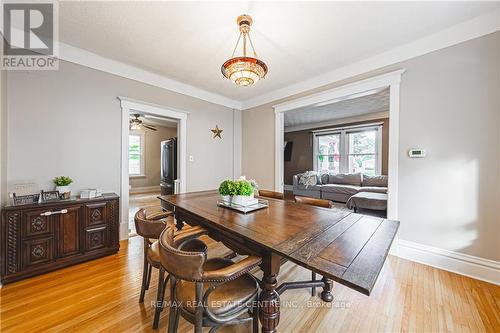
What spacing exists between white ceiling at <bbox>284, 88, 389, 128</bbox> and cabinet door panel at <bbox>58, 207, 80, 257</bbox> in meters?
4.03

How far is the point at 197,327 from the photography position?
954 millimetres

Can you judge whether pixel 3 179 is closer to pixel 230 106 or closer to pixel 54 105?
pixel 54 105

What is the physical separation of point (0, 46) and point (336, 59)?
3.88 m

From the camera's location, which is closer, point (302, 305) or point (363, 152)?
point (302, 305)

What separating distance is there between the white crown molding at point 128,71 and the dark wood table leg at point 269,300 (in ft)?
11.0

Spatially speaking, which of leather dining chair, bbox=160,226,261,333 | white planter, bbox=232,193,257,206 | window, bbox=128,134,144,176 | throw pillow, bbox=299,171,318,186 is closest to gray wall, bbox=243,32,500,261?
white planter, bbox=232,193,257,206

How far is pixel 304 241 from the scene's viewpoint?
110 cm

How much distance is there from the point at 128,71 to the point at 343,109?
207 inches

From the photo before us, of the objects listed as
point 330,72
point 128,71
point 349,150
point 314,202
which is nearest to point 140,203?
point 128,71

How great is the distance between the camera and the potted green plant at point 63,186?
2321mm

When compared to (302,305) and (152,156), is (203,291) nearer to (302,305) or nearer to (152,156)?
(302,305)

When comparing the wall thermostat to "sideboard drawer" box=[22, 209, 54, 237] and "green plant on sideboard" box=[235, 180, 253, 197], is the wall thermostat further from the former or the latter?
"sideboard drawer" box=[22, 209, 54, 237]

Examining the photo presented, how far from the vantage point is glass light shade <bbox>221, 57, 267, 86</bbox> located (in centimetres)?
169

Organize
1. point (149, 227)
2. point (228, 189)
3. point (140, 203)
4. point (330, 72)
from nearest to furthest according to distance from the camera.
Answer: point (149, 227) < point (228, 189) < point (330, 72) < point (140, 203)
